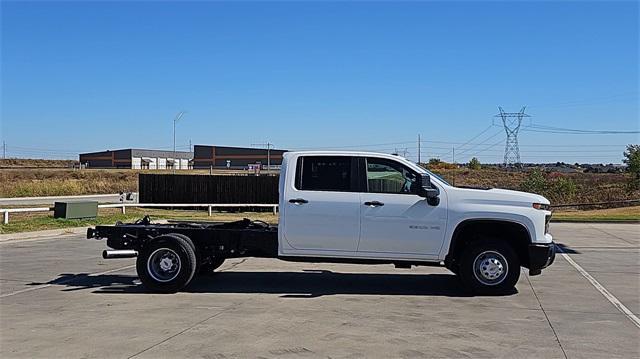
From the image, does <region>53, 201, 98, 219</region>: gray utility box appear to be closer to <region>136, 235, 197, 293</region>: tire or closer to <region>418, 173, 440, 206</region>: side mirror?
<region>136, 235, 197, 293</region>: tire

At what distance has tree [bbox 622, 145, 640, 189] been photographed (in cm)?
4581

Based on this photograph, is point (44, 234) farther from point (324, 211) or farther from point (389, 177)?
point (389, 177)

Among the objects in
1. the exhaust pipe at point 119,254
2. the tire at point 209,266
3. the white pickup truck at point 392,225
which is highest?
the white pickup truck at point 392,225

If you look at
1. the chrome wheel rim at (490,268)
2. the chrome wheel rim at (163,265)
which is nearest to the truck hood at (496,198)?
the chrome wheel rim at (490,268)

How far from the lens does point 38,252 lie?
16891 mm

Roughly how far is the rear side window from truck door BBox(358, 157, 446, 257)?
0.43 metres

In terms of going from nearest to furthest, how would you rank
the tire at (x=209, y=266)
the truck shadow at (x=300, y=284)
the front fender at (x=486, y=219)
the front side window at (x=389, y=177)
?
the front fender at (x=486, y=219) → the front side window at (x=389, y=177) → the truck shadow at (x=300, y=284) → the tire at (x=209, y=266)

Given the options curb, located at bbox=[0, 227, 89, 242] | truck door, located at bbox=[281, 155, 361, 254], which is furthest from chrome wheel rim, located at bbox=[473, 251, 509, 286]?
curb, located at bbox=[0, 227, 89, 242]

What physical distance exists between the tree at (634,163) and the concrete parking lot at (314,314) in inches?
1357

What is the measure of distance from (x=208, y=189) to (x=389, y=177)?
32471mm

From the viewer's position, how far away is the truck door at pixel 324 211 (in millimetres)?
10461

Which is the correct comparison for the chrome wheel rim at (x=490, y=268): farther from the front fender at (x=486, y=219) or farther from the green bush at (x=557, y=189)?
the green bush at (x=557, y=189)

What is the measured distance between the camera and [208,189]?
4222 centimetres

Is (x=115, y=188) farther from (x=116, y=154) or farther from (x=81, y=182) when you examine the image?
(x=116, y=154)
